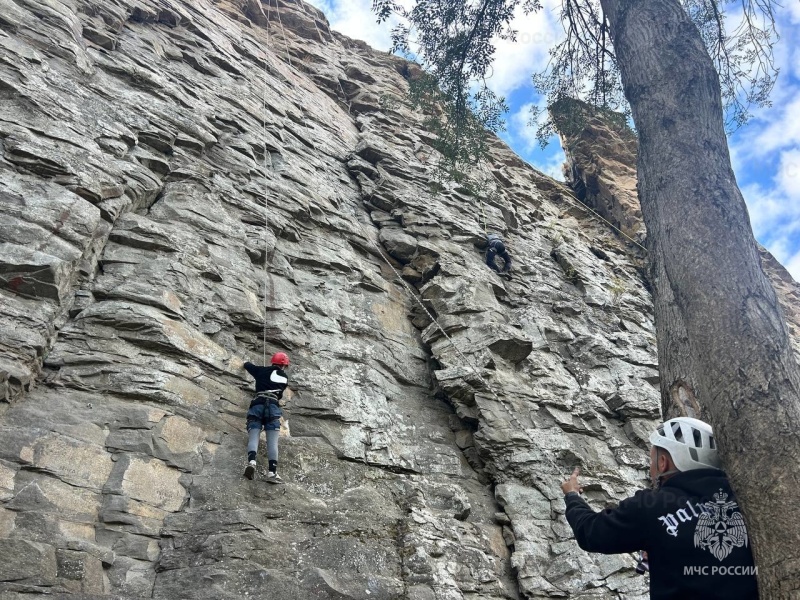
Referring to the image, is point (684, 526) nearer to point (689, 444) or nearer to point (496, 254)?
point (689, 444)

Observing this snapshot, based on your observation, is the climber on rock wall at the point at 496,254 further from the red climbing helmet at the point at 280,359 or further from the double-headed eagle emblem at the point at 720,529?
the double-headed eagle emblem at the point at 720,529

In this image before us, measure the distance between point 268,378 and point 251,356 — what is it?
1.06m

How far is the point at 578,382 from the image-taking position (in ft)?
38.9

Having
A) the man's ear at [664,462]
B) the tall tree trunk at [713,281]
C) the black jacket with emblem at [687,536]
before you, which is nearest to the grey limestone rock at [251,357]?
the black jacket with emblem at [687,536]

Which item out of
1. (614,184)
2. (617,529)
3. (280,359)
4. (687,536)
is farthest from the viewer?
(614,184)

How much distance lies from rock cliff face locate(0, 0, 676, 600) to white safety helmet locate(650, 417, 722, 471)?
4.03 meters

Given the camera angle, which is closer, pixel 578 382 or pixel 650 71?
pixel 650 71

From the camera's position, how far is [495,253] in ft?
48.0

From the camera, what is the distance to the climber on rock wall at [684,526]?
3.12 meters

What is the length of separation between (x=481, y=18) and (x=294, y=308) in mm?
5462

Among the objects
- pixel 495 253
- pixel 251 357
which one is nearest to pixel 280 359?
pixel 251 357

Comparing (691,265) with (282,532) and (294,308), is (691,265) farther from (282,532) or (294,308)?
(294,308)

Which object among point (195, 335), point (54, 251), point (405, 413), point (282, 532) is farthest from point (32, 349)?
point (405, 413)

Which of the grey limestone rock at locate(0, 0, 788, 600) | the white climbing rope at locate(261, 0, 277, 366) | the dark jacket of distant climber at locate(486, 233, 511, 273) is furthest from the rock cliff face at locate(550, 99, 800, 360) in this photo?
the white climbing rope at locate(261, 0, 277, 366)
